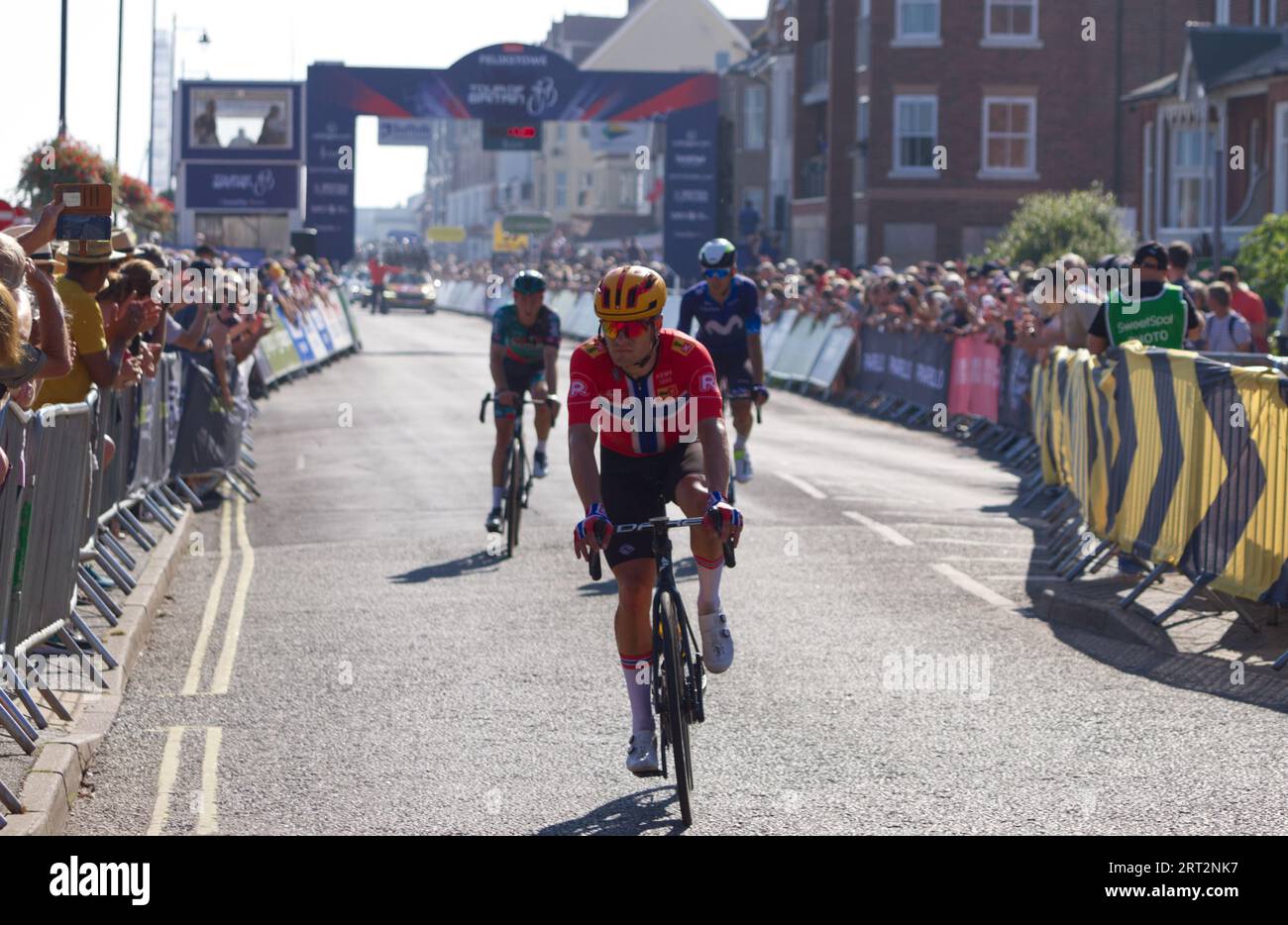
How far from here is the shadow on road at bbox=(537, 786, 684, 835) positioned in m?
6.98

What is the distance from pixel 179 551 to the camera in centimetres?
1422

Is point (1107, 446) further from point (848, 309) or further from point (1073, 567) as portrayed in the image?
point (848, 309)

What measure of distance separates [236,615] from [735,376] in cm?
483

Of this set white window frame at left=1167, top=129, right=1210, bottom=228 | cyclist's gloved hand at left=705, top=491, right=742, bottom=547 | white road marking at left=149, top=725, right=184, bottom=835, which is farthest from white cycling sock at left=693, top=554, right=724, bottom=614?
white window frame at left=1167, top=129, right=1210, bottom=228

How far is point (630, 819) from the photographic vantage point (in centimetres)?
718

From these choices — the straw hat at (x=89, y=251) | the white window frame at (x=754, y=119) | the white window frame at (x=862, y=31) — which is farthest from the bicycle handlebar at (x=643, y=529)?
the white window frame at (x=754, y=119)

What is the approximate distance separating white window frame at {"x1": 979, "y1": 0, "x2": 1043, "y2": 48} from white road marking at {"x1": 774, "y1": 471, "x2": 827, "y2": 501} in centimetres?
3294

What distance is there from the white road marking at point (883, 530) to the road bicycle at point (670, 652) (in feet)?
24.3

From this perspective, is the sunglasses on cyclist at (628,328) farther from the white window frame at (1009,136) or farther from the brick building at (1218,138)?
the white window frame at (1009,136)

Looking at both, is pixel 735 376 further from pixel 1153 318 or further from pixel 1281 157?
pixel 1281 157

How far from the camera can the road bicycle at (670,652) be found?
7.15m

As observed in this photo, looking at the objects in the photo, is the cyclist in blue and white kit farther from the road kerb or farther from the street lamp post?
the street lamp post

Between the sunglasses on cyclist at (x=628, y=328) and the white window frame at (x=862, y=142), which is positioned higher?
the white window frame at (x=862, y=142)

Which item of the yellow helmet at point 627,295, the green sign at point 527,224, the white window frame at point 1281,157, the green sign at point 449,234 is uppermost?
the green sign at point 449,234
